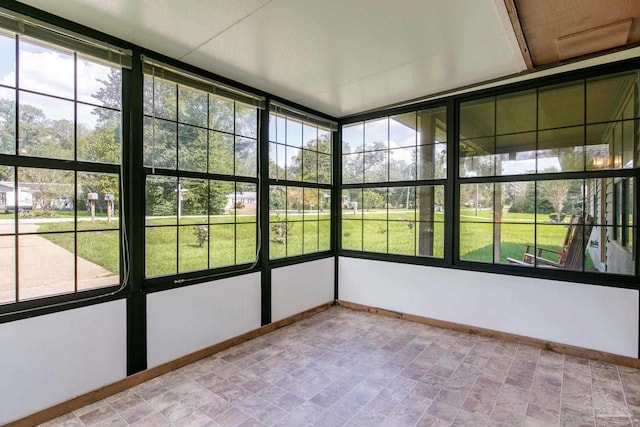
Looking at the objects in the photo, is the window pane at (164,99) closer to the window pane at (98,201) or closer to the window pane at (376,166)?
the window pane at (98,201)

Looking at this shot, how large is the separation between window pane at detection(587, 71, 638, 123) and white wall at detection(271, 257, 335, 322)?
135 inches

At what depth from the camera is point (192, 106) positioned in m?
3.04

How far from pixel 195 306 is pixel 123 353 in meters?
0.65

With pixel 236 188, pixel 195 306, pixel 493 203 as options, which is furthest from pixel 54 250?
pixel 493 203

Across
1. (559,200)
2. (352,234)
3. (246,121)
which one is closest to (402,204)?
(352,234)

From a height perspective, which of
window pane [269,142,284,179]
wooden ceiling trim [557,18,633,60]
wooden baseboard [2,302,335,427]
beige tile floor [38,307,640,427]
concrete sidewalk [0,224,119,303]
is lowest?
beige tile floor [38,307,640,427]

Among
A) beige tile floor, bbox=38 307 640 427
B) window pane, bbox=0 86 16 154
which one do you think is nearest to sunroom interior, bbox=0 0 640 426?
window pane, bbox=0 86 16 154

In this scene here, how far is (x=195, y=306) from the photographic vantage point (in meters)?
3.01

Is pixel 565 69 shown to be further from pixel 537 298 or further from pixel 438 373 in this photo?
pixel 438 373

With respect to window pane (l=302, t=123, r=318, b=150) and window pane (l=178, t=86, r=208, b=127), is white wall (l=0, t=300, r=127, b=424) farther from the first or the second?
window pane (l=302, t=123, r=318, b=150)

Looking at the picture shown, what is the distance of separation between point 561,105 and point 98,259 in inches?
176

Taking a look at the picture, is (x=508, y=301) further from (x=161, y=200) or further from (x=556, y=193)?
(x=161, y=200)

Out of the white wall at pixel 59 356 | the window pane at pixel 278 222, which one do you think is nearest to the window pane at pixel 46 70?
the white wall at pixel 59 356

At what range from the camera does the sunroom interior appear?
216 centimetres
